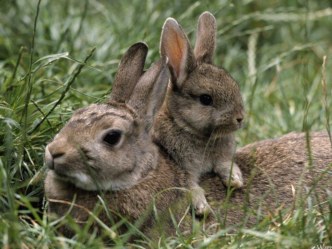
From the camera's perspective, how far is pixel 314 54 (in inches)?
402

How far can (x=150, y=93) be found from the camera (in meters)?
6.44

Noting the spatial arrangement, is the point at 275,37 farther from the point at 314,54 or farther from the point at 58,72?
the point at 58,72

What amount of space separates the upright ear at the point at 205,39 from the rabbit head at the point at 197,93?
4.3 inches

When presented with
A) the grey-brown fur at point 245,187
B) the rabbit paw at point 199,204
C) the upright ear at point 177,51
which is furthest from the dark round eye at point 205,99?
the rabbit paw at point 199,204

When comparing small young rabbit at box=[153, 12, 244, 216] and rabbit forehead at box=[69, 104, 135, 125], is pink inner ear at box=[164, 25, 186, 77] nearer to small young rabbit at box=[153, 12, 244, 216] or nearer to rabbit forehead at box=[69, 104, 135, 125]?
small young rabbit at box=[153, 12, 244, 216]

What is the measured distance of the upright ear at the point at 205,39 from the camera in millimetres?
7137

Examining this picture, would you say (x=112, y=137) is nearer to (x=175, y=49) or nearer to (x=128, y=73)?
(x=128, y=73)

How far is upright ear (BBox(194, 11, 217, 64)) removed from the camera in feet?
23.4

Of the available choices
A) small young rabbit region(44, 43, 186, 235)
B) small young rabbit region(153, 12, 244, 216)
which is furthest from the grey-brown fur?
small young rabbit region(153, 12, 244, 216)

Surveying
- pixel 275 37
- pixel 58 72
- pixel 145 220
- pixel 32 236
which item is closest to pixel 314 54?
pixel 275 37

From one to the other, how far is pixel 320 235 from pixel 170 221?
3.52 feet

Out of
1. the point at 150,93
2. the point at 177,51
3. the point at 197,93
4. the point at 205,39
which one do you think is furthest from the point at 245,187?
the point at 205,39

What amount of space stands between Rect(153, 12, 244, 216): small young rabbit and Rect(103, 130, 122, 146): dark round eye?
28.7 inches

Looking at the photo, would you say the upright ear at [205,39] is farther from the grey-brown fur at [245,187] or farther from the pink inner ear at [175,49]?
the grey-brown fur at [245,187]
